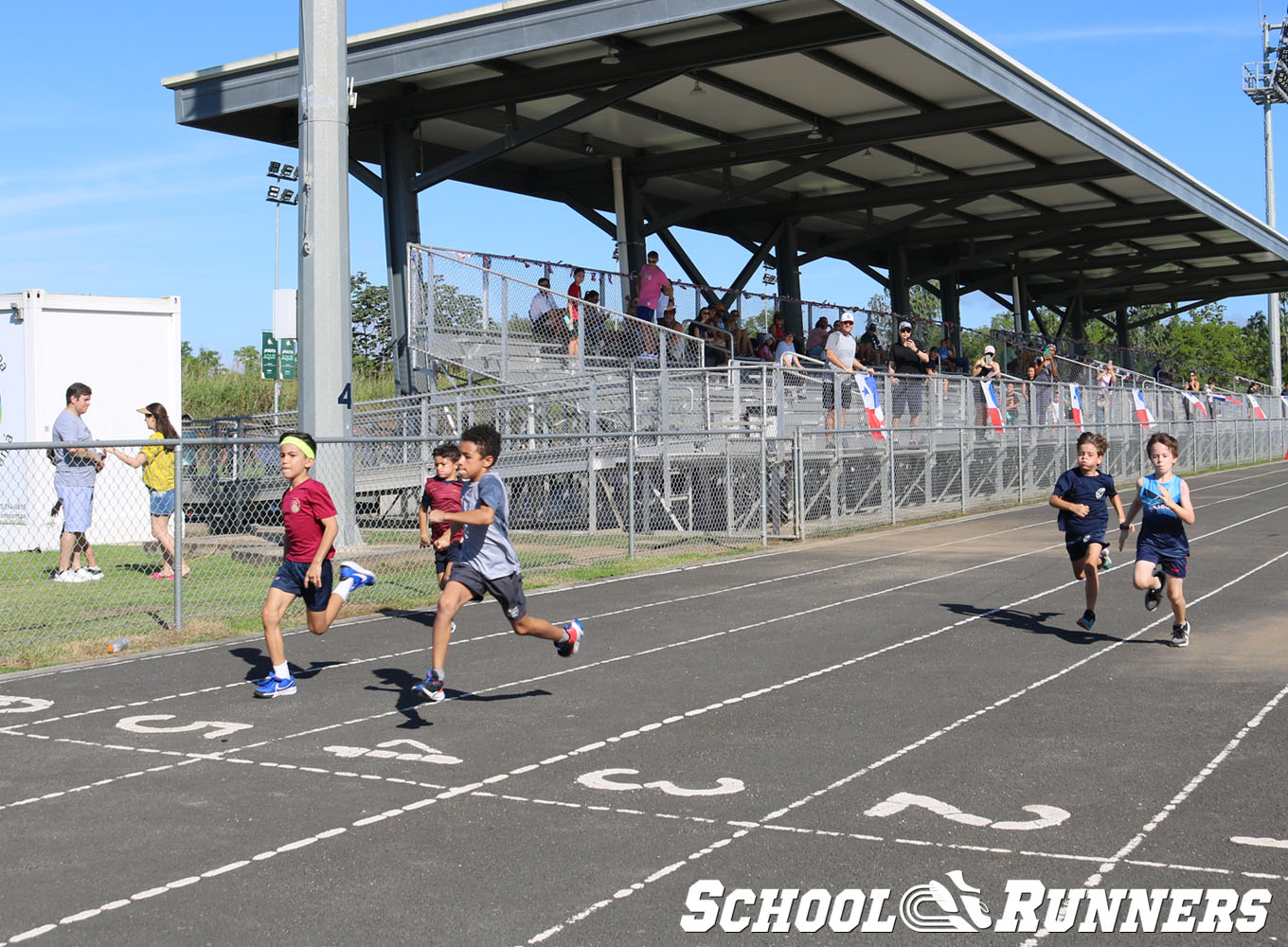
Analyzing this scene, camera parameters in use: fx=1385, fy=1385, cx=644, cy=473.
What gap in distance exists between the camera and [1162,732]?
23.8ft

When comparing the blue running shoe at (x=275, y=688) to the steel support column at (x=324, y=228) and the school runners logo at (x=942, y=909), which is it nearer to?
the school runners logo at (x=942, y=909)

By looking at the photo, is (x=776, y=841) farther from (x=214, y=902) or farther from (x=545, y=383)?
(x=545, y=383)

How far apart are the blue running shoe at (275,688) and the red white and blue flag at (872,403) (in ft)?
42.4

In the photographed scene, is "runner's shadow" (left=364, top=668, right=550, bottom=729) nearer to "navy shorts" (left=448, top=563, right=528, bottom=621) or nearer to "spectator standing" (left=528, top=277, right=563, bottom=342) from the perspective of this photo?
"navy shorts" (left=448, top=563, right=528, bottom=621)

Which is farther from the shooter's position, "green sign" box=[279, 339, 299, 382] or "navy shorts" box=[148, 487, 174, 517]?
"green sign" box=[279, 339, 299, 382]

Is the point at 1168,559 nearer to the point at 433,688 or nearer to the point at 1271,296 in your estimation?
the point at 433,688

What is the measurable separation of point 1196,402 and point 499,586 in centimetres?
3210

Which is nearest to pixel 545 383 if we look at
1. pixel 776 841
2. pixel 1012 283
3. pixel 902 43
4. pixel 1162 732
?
pixel 902 43

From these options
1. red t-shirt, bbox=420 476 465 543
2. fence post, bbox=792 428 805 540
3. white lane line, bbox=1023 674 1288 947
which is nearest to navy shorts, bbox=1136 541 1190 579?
white lane line, bbox=1023 674 1288 947

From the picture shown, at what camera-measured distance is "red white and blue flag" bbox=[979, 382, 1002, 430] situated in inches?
944

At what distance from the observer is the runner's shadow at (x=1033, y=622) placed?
1038cm

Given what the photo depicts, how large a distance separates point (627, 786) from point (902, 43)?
17.3m

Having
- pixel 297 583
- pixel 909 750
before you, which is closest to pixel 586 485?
pixel 297 583

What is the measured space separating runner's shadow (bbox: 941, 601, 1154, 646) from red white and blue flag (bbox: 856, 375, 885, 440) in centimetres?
819
